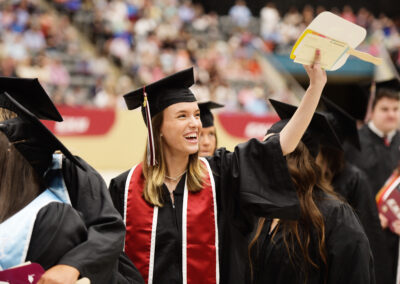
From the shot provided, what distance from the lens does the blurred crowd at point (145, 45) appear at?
13156 mm

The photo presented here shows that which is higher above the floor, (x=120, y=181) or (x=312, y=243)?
(x=120, y=181)

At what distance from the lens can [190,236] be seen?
2787mm

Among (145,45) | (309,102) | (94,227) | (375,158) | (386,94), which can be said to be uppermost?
(145,45)

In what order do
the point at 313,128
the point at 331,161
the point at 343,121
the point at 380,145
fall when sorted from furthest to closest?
the point at 380,145 → the point at 343,121 → the point at 331,161 → the point at 313,128

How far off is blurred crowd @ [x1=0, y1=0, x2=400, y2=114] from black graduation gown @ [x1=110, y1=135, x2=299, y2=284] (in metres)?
9.38

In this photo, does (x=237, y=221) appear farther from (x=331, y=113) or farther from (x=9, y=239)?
(x=331, y=113)

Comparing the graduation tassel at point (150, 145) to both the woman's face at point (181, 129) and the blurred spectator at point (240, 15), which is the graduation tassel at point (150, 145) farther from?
the blurred spectator at point (240, 15)

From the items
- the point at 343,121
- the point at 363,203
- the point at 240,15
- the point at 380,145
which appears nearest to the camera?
the point at 363,203

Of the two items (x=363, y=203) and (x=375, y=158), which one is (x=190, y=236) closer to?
(x=363, y=203)

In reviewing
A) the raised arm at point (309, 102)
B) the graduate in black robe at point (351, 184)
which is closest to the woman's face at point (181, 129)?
the raised arm at point (309, 102)

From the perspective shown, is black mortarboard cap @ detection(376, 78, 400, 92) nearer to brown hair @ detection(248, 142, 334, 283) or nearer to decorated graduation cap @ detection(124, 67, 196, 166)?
brown hair @ detection(248, 142, 334, 283)

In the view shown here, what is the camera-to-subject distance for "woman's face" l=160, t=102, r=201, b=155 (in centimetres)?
298

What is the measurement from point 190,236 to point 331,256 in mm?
708

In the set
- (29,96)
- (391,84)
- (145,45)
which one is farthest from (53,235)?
(145,45)
